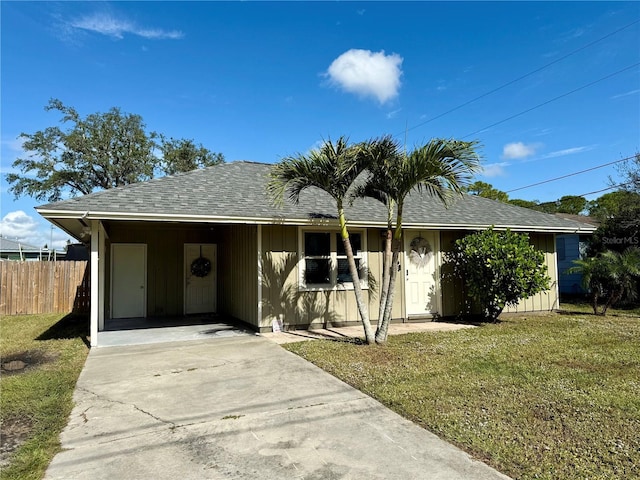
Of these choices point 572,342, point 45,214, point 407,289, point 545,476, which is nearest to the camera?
point 545,476

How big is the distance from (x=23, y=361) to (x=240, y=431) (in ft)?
16.0

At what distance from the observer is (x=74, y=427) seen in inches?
144

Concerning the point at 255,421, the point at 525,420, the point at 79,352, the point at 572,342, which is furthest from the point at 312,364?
the point at 572,342

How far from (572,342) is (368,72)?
12.6 m

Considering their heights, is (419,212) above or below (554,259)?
above

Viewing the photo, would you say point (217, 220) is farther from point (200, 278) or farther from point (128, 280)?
point (128, 280)

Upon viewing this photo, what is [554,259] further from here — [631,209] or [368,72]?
[368,72]

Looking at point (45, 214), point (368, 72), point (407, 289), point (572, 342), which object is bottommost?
point (572, 342)

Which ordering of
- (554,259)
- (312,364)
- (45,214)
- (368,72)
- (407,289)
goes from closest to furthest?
(312,364) < (45,214) < (407,289) < (554,259) < (368,72)

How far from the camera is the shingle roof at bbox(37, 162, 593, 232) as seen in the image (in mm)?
7107

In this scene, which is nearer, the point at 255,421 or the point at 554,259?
the point at 255,421

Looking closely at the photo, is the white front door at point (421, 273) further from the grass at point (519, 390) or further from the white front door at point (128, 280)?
the white front door at point (128, 280)

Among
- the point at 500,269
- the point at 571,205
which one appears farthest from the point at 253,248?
the point at 571,205

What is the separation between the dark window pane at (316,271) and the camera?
8.81 meters
